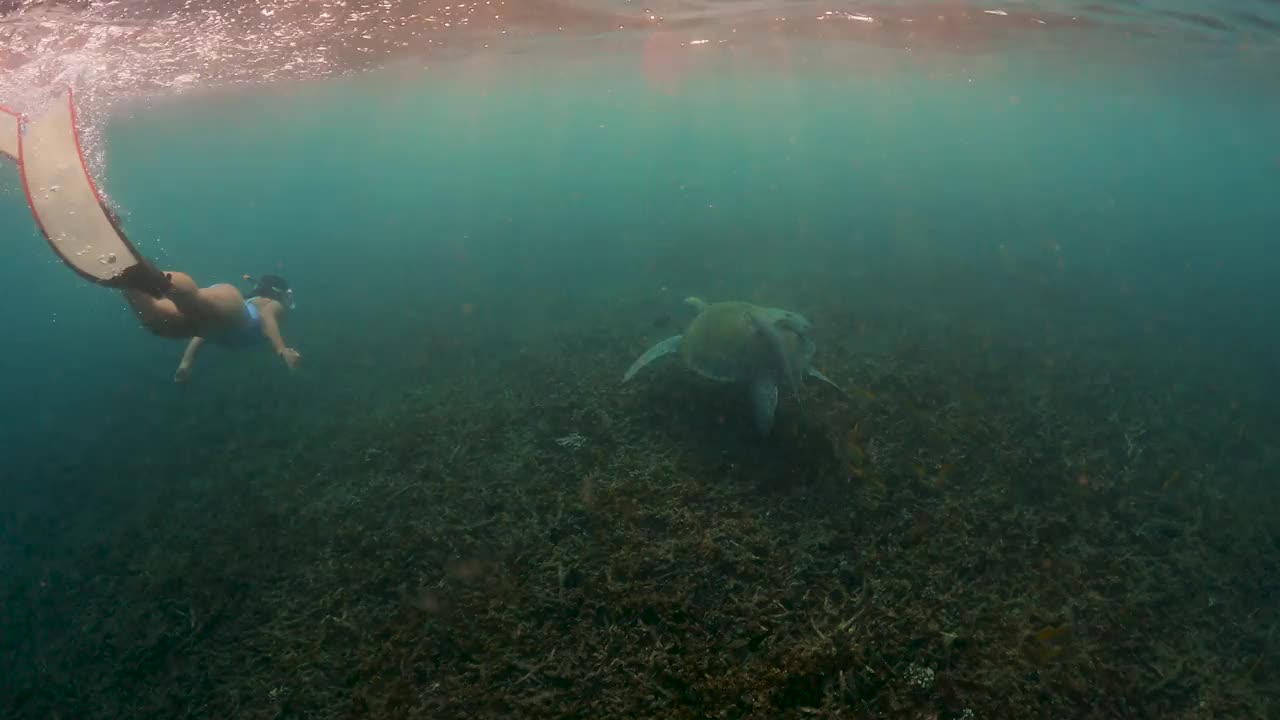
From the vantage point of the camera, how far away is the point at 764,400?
21.7 feet

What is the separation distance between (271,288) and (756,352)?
24.4 ft

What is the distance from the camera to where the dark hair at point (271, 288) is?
8.77 meters

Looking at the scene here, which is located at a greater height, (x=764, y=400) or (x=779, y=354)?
(x=779, y=354)

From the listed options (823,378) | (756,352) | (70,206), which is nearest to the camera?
(70,206)

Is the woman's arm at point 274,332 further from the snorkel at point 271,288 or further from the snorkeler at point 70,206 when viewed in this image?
the snorkeler at point 70,206

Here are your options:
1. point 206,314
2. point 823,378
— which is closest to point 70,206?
point 206,314

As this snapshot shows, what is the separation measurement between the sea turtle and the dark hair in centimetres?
582

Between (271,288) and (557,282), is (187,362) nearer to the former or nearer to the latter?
(271,288)

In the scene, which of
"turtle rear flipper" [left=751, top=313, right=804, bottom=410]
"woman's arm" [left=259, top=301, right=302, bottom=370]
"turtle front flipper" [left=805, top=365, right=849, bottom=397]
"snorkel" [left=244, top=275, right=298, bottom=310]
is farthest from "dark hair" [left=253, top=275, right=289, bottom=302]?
"turtle front flipper" [left=805, top=365, right=849, bottom=397]

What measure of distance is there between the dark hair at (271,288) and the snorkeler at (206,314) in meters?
0.12

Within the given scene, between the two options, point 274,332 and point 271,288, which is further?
point 271,288

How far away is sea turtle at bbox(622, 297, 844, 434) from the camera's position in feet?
21.9

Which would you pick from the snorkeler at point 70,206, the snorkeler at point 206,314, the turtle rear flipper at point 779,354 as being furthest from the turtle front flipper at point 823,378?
the snorkeler at point 70,206

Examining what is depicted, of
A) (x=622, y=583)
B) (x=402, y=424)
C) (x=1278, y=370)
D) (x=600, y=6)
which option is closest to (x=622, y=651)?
(x=622, y=583)
